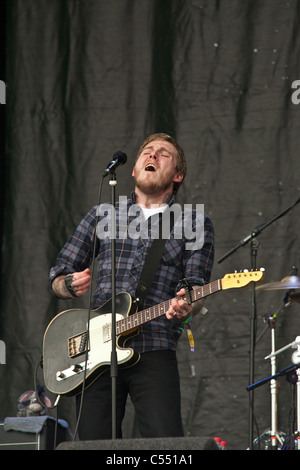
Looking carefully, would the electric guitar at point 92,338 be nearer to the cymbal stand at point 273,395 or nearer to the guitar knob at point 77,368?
the guitar knob at point 77,368

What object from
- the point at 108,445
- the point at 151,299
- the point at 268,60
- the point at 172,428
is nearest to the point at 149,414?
the point at 172,428

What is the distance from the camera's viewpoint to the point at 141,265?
3.50 m

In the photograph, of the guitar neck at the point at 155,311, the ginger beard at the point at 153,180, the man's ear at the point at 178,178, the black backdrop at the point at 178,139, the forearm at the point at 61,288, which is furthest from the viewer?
the black backdrop at the point at 178,139

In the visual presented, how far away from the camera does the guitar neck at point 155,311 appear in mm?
3287

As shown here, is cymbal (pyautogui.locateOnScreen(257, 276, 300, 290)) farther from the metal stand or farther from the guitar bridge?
the guitar bridge

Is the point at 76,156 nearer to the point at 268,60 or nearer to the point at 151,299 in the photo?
the point at 268,60

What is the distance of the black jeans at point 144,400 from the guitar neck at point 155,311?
0.15m

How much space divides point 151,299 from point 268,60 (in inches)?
99.6

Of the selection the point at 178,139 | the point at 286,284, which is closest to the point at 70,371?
the point at 286,284

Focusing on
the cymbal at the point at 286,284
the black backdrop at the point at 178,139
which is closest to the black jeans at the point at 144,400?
the cymbal at the point at 286,284

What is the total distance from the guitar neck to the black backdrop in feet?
5.99

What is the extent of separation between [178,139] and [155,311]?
2.32m

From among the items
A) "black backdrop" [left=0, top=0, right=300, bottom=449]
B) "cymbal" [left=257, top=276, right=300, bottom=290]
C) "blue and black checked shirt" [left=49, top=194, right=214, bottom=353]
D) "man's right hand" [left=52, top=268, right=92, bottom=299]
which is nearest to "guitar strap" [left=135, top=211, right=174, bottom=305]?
"blue and black checked shirt" [left=49, top=194, right=214, bottom=353]
